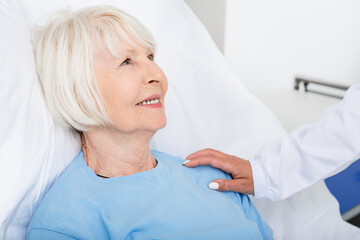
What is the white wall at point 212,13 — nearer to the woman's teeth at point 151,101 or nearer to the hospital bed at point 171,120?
the hospital bed at point 171,120

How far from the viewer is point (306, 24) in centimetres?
280

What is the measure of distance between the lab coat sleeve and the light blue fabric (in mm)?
199

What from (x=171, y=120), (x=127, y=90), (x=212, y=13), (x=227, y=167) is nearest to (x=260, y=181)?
(x=227, y=167)

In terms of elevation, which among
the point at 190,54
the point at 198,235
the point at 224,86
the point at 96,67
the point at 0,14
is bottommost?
the point at 198,235

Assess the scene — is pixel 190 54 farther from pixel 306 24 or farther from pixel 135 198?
pixel 306 24

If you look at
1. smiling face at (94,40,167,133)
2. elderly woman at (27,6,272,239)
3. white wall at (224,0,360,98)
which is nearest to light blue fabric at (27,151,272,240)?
elderly woman at (27,6,272,239)

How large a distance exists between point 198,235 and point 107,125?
1.13 feet

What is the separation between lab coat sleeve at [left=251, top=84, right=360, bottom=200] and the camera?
1.09m

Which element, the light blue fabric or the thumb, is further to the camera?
the thumb

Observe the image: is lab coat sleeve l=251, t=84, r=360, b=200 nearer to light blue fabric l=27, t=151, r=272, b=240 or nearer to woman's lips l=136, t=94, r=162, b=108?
light blue fabric l=27, t=151, r=272, b=240

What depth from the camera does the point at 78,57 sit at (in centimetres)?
88

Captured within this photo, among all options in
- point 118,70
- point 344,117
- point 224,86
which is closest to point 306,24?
point 224,86

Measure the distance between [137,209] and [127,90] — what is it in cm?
28

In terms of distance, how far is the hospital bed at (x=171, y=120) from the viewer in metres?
0.83
